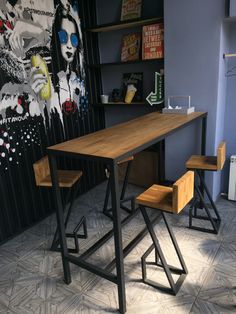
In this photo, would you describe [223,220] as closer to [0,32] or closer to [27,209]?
[27,209]

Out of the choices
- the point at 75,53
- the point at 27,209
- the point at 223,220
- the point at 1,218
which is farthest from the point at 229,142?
the point at 1,218

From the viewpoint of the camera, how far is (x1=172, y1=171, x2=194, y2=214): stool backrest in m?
1.63

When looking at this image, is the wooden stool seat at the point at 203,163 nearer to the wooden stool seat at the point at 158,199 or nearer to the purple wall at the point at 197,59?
the purple wall at the point at 197,59

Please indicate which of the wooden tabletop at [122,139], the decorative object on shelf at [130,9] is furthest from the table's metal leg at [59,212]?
the decorative object on shelf at [130,9]

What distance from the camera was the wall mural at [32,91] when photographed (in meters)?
2.53

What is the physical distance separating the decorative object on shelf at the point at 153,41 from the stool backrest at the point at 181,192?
5.86ft

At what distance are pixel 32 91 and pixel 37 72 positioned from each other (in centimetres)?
21

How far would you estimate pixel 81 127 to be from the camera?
3541 millimetres

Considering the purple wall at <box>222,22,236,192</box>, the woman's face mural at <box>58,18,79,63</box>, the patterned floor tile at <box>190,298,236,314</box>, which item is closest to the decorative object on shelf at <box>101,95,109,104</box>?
the woman's face mural at <box>58,18,79,63</box>

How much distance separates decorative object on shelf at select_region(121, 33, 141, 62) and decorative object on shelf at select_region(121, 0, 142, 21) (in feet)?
0.66

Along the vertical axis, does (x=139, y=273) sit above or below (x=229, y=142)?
below

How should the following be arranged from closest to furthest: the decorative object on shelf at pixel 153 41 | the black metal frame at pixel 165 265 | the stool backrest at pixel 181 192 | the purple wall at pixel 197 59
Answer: the stool backrest at pixel 181 192 → the black metal frame at pixel 165 265 → the purple wall at pixel 197 59 → the decorative object on shelf at pixel 153 41

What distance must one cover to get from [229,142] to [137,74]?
141 centimetres

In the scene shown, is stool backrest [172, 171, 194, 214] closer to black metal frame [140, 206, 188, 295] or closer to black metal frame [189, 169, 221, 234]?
black metal frame [140, 206, 188, 295]
